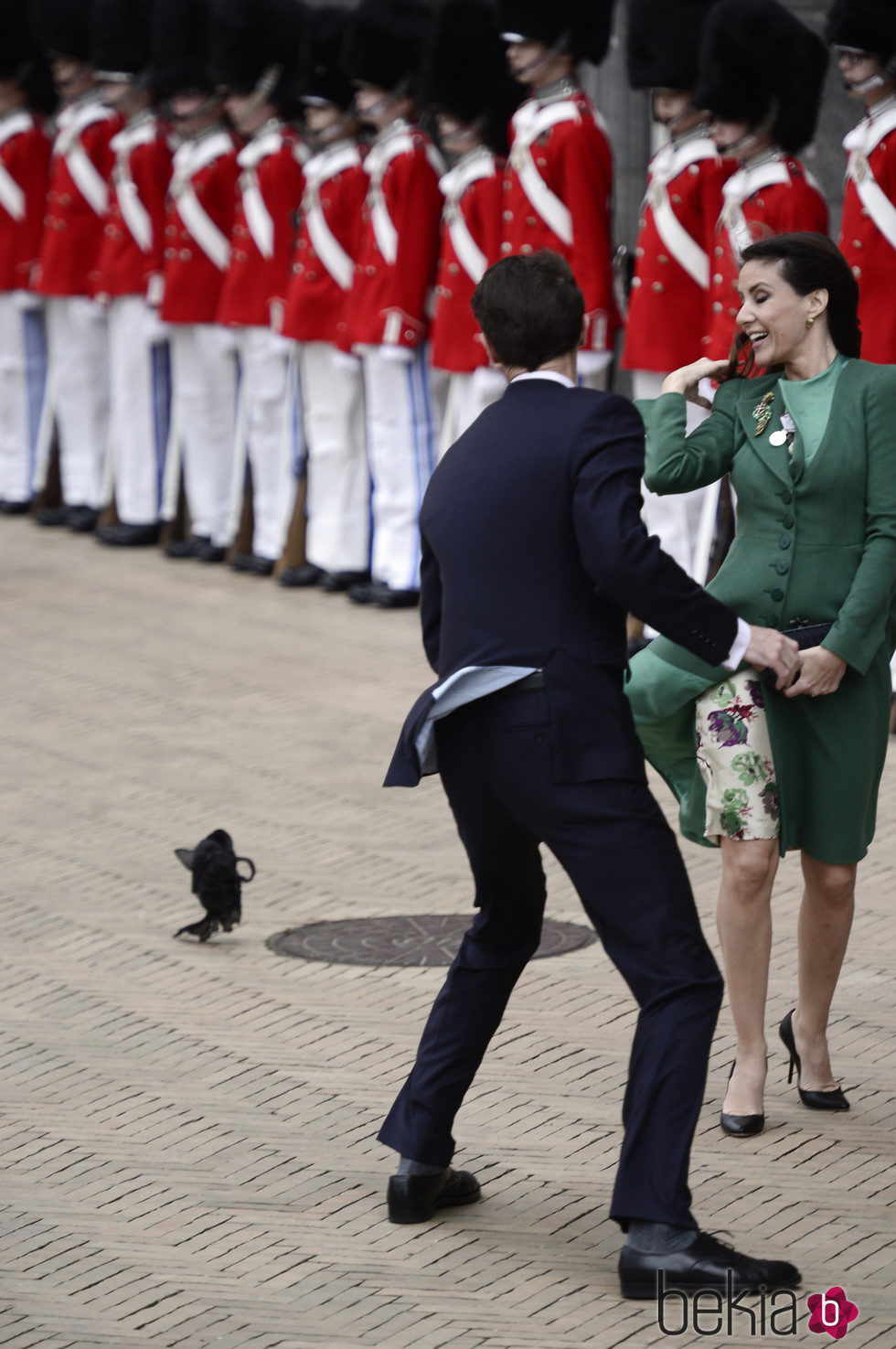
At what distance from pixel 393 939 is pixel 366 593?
15.6 ft

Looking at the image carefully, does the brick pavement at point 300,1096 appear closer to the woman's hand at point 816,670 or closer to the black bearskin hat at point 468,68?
the woman's hand at point 816,670

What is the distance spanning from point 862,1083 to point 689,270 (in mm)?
4583

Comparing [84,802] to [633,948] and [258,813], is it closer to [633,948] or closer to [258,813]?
[258,813]

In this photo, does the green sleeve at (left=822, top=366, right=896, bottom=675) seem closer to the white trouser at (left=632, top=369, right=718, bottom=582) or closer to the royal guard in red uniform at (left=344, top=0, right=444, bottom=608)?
the white trouser at (left=632, top=369, right=718, bottom=582)

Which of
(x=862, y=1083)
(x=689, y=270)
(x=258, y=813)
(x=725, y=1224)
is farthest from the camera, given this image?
(x=689, y=270)

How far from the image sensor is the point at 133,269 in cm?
1211

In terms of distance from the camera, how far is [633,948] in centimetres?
405

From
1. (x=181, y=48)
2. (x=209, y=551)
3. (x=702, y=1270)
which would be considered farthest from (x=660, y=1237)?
(x=181, y=48)

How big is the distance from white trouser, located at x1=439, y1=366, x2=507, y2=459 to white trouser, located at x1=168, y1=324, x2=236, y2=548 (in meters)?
1.62

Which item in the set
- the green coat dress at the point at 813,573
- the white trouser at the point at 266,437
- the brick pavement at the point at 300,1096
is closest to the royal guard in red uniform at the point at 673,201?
the brick pavement at the point at 300,1096

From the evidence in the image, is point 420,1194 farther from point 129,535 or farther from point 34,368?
point 34,368

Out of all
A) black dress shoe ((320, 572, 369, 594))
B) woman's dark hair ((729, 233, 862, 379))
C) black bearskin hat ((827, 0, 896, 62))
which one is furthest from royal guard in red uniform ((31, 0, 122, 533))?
woman's dark hair ((729, 233, 862, 379))

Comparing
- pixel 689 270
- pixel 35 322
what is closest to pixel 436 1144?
pixel 689 270

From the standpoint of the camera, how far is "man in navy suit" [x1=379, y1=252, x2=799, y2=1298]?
399 cm
